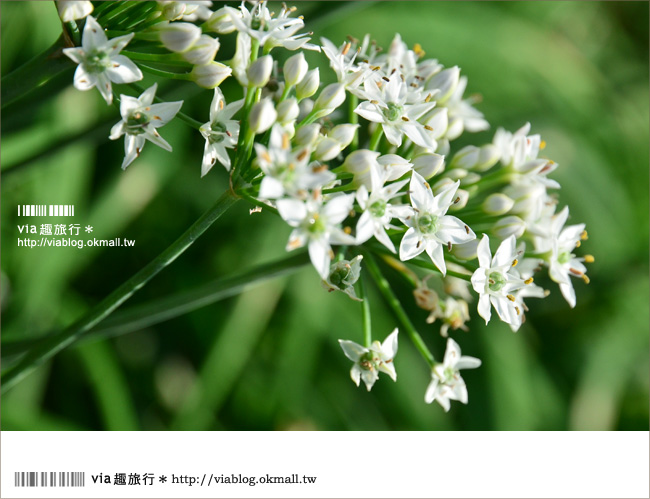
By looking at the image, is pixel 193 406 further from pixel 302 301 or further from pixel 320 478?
pixel 320 478

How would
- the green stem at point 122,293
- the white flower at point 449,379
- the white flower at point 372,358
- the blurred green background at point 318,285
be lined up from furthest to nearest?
the blurred green background at point 318,285 → the white flower at point 449,379 → the white flower at point 372,358 → the green stem at point 122,293

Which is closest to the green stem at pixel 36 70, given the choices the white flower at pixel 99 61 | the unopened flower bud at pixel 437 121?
the white flower at pixel 99 61

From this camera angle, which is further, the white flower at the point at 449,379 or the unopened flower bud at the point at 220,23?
the white flower at the point at 449,379

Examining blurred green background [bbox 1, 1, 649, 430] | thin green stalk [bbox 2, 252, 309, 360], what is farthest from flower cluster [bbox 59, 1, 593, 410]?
blurred green background [bbox 1, 1, 649, 430]

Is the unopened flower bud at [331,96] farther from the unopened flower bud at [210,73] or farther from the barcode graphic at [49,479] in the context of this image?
the barcode graphic at [49,479]

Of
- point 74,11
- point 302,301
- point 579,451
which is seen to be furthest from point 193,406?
point 74,11

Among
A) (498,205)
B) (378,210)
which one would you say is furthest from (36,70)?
(498,205)

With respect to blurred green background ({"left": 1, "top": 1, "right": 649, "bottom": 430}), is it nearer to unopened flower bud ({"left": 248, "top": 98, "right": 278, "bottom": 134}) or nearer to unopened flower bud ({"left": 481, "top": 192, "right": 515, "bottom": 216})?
unopened flower bud ({"left": 248, "top": 98, "right": 278, "bottom": 134})
